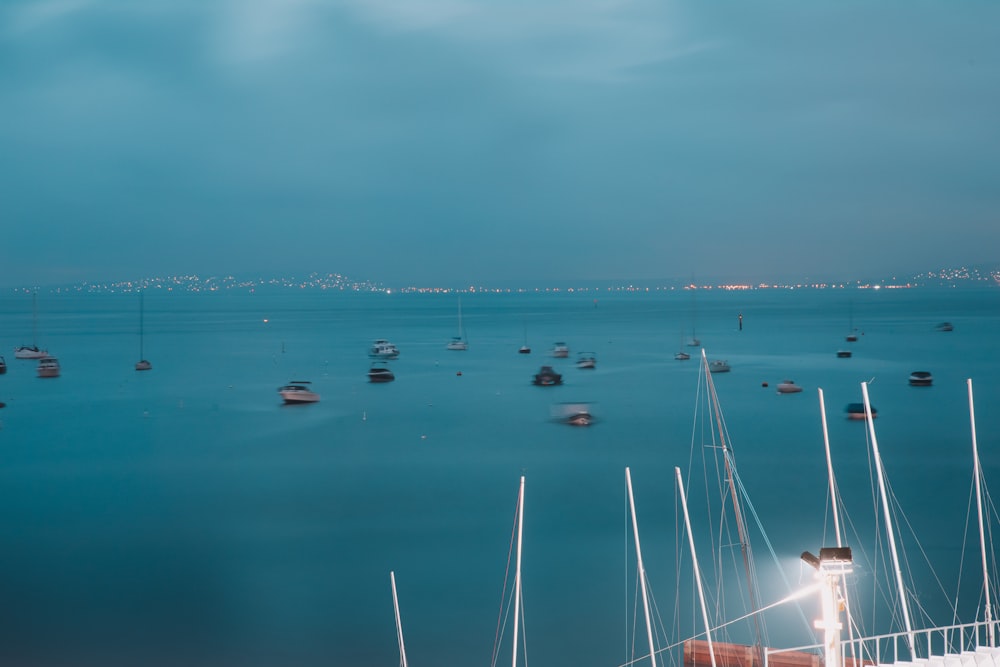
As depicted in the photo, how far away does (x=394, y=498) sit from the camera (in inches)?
1117

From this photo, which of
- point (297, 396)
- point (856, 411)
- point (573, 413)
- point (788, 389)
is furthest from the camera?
point (788, 389)

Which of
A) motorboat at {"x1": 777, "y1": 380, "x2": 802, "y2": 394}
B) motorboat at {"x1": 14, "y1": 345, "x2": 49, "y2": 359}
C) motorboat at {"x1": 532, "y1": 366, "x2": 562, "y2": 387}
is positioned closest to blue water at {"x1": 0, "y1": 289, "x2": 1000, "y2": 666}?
motorboat at {"x1": 777, "y1": 380, "x2": 802, "y2": 394}

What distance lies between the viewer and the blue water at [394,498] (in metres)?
18.5

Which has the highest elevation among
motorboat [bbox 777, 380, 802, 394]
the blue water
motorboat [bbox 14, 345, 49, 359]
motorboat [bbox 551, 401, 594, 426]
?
motorboat [bbox 777, 380, 802, 394]

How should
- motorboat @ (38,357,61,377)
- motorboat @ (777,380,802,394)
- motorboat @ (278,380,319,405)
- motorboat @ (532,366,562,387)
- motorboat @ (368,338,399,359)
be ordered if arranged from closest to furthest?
1. motorboat @ (278,380,319,405)
2. motorboat @ (777,380,802,394)
3. motorboat @ (532,366,562,387)
4. motorboat @ (38,357,61,377)
5. motorboat @ (368,338,399,359)

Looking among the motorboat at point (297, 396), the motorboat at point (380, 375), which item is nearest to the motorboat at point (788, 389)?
the motorboat at point (380, 375)

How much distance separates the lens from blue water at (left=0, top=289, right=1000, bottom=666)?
18.5 m

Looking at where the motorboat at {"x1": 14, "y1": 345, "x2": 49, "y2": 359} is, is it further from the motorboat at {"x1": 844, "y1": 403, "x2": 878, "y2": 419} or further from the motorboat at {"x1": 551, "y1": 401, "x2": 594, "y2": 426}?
the motorboat at {"x1": 844, "y1": 403, "x2": 878, "y2": 419}

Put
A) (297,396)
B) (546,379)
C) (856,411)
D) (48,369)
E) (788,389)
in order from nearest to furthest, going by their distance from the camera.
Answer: (856,411) → (297,396) → (788,389) → (546,379) → (48,369)

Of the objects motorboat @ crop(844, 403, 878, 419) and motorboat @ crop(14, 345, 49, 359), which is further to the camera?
motorboat @ crop(14, 345, 49, 359)

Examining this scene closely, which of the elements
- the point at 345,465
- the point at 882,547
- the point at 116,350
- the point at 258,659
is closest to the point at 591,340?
the point at 116,350

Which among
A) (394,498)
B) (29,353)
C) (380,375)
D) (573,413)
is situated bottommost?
(394,498)

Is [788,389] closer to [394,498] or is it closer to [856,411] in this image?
[856,411]

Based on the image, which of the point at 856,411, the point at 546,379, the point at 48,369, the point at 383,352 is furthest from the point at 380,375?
the point at 856,411
